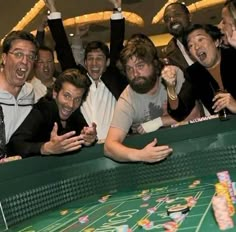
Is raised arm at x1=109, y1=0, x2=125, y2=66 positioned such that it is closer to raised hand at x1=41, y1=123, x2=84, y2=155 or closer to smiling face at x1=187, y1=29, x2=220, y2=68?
smiling face at x1=187, y1=29, x2=220, y2=68

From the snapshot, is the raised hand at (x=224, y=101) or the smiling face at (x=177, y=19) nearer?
the raised hand at (x=224, y=101)

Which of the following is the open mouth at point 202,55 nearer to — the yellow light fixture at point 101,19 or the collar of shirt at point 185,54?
the collar of shirt at point 185,54

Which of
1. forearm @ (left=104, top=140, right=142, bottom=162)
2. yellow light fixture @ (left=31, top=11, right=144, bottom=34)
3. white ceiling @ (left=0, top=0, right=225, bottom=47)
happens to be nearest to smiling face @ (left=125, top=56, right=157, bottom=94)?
forearm @ (left=104, top=140, right=142, bottom=162)

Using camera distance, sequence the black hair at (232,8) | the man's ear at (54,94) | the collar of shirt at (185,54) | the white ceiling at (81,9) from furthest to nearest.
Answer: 1. the white ceiling at (81,9)
2. the collar of shirt at (185,54)
3. the man's ear at (54,94)
4. the black hair at (232,8)

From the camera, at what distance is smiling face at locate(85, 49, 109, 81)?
12.2 feet

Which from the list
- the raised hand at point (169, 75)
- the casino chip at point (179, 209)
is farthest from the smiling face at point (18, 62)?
the casino chip at point (179, 209)

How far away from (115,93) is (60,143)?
3.26 feet

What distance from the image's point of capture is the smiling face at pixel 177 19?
12.7ft

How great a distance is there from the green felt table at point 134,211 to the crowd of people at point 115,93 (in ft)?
1.18

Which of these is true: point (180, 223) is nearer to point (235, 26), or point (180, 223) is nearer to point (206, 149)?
point (206, 149)

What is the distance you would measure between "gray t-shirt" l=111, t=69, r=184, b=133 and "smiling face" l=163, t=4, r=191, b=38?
604 mm

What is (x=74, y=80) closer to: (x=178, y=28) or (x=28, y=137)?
(x=28, y=137)

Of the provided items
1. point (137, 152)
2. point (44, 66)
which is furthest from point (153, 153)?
point (44, 66)

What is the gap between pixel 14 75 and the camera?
10.1 ft
